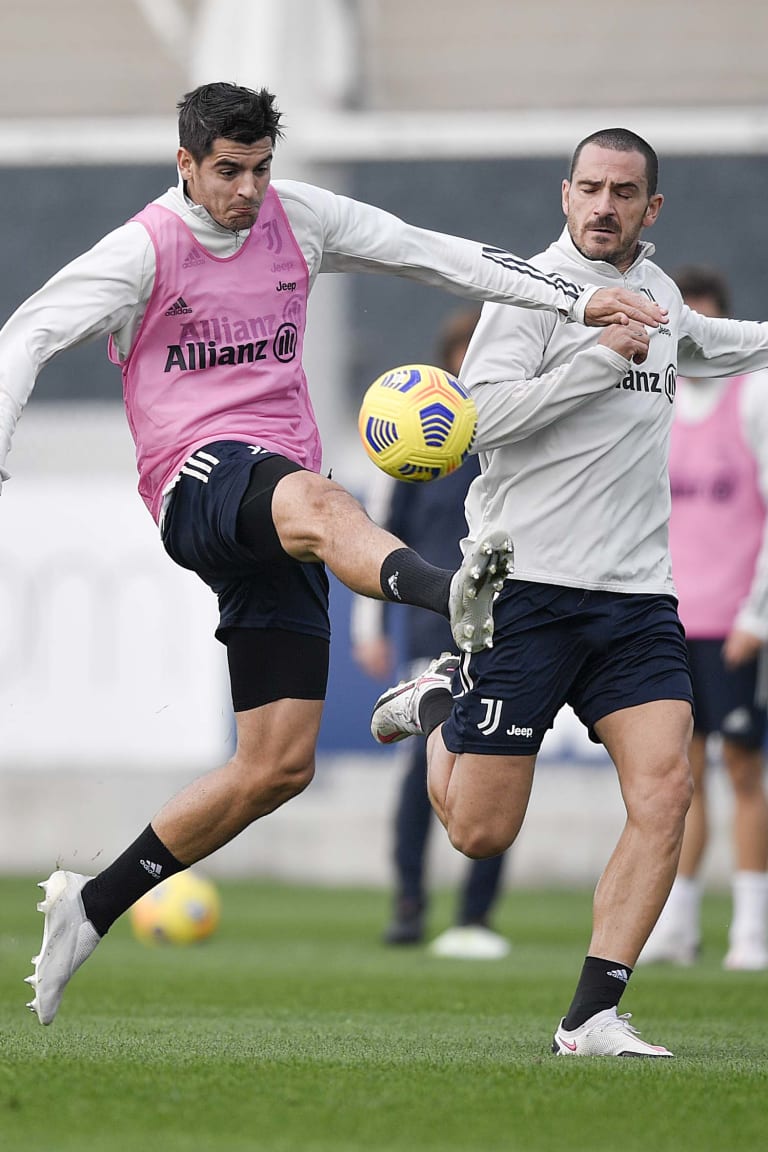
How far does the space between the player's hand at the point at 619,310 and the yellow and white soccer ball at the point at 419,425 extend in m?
0.42

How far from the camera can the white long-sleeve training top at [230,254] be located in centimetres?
503

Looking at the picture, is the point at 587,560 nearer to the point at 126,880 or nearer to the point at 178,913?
the point at 126,880

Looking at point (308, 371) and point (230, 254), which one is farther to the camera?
point (308, 371)

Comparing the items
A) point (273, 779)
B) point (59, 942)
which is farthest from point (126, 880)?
point (273, 779)

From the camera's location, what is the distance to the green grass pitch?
396 centimetres

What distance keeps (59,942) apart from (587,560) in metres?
1.80

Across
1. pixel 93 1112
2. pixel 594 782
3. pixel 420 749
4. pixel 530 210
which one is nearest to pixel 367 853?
pixel 594 782

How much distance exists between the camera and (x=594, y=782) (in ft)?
40.7

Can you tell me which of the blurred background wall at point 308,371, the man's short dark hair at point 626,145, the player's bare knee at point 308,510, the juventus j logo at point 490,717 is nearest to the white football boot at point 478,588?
the player's bare knee at point 308,510

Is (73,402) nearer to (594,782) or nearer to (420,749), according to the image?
(594,782)

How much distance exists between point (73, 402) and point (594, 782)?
10701 mm

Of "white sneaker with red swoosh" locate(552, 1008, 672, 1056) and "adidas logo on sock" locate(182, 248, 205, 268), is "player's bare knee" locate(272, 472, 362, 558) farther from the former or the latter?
"white sneaker with red swoosh" locate(552, 1008, 672, 1056)

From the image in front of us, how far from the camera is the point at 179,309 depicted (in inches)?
211

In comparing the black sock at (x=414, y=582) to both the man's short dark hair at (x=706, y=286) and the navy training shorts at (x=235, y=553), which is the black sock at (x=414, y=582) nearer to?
the navy training shorts at (x=235, y=553)
